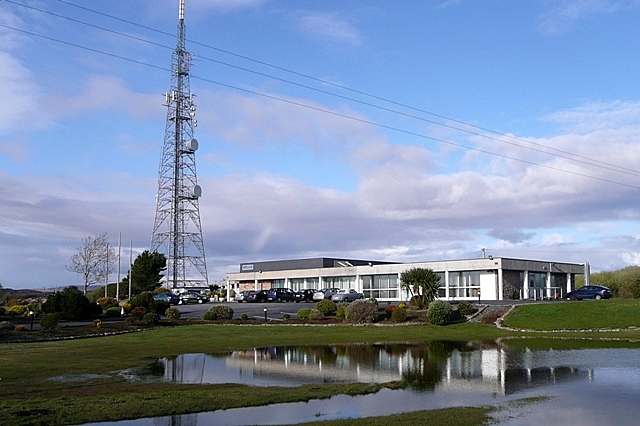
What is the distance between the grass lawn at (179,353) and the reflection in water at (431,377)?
0.87 m

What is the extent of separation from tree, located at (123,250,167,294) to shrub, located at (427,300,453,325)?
5044 centimetres

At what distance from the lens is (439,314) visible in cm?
4053

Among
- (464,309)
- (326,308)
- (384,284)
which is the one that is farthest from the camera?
(384,284)

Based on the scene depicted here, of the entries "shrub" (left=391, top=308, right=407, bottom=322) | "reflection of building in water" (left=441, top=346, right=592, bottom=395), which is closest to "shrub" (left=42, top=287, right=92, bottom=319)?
"shrub" (left=391, top=308, right=407, bottom=322)

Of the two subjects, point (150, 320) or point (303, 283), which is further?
point (303, 283)

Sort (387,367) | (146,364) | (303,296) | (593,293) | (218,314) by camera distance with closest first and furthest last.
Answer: (387,367)
(146,364)
(218,314)
(593,293)
(303,296)

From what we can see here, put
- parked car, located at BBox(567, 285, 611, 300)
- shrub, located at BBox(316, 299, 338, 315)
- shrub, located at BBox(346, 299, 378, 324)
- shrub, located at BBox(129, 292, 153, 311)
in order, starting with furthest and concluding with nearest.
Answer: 1. parked car, located at BBox(567, 285, 611, 300)
2. shrub, located at BBox(129, 292, 153, 311)
3. shrub, located at BBox(316, 299, 338, 315)
4. shrub, located at BBox(346, 299, 378, 324)

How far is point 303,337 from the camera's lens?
111ft

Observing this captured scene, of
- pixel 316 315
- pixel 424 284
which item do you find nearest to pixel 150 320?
pixel 316 315

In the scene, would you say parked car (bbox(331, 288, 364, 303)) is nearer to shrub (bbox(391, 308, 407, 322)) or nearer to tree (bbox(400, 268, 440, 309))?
tree (bbox(400, 268, 440, 309))

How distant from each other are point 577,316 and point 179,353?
26.1 m

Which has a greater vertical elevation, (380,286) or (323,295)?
(380,286)

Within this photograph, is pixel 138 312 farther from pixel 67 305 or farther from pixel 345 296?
pixel 345 296

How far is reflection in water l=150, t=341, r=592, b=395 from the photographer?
17562mm
